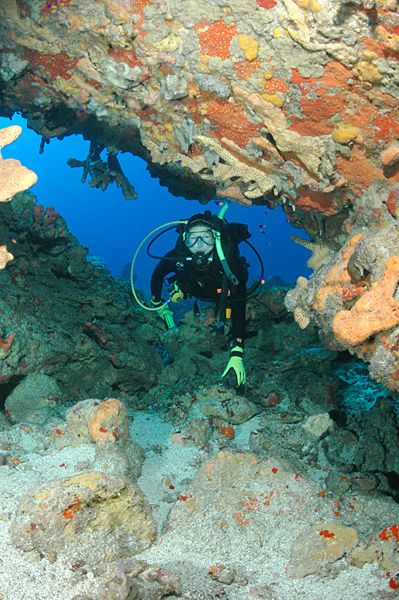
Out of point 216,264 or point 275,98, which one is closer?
point 275,98

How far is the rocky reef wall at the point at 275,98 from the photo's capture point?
2922 mm

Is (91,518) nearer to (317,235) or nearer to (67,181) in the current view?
(317,235)

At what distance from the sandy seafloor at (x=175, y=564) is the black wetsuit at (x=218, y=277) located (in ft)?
8.87

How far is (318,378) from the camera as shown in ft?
18.6

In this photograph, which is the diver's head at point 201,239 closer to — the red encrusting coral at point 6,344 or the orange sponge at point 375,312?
the red encrusting coral at point 6,344

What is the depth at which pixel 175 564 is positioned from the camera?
108 inches

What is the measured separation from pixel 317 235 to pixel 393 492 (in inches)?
109

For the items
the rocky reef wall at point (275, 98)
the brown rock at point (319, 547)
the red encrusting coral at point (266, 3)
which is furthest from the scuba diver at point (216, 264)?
the red encrusting coral at point (266, 3)

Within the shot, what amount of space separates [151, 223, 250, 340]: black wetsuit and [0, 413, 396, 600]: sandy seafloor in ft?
8.87

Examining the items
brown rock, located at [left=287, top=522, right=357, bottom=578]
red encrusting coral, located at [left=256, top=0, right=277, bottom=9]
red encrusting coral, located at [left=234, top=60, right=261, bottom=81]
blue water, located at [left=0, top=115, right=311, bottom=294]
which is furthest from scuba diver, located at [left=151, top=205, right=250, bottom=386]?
blue water, located at [left=0, top=115, right=311, bottom=294]

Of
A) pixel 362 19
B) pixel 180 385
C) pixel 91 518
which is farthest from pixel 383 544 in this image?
pixel 180 385

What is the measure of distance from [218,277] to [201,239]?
0.62 meters

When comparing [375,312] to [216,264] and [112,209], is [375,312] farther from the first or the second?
[112,209]

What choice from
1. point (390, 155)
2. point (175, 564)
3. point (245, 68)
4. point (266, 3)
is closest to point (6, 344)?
point (175, 564)
